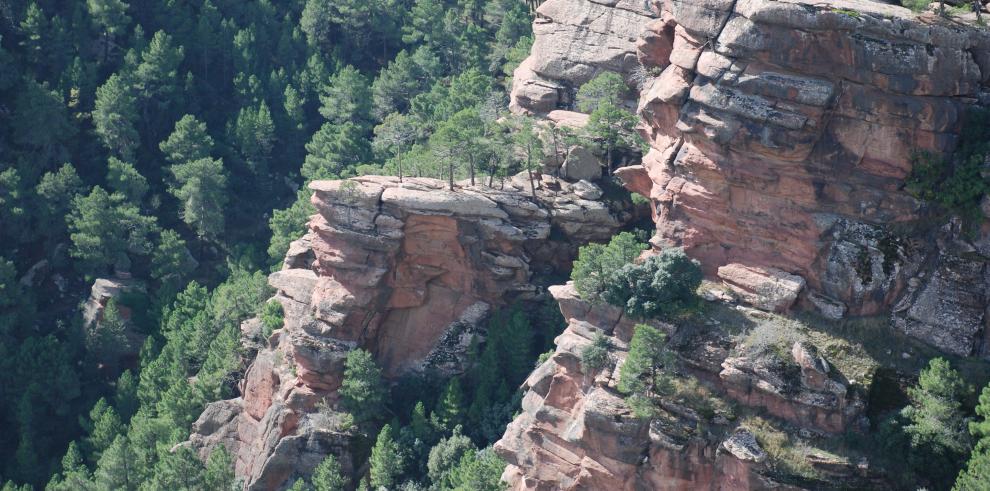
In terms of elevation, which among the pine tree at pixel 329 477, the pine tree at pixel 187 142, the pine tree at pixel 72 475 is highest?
the pine tree at pixel 187 142

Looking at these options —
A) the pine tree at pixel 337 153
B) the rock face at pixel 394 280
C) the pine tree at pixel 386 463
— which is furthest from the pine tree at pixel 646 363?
Answer: the pine tree at pixel 337 153

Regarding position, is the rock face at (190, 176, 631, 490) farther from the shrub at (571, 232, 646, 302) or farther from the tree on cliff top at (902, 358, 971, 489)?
the tree on cliff top at (902, 358, 971, 489)

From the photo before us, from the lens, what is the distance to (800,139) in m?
73.1

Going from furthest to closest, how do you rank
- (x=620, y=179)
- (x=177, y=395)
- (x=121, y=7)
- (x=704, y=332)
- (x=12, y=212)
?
(x=121, y=7), (x=12, y=212), (x=177, y=395), (x=620, y=179), (x=704, y=332)

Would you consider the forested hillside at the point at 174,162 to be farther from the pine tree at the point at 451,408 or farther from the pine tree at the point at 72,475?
the pine tree at the point at 451,408

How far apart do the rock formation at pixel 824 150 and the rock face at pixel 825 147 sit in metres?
0.07

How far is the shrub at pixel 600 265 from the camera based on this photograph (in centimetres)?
7788

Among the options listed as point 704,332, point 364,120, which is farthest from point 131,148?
point 704,332

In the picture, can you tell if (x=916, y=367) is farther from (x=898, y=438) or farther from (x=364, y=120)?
(x=364, y=120)

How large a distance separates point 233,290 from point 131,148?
21.4 meters

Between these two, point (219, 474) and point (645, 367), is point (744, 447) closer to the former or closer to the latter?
point (645, 367)

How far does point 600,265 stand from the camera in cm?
7838

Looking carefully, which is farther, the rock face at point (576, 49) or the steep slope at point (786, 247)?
the rock face at point (576, 49)

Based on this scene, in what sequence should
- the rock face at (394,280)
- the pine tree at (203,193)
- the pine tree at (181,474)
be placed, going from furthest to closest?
1. the pine tree at (203,193)
2. the pine tree at (181,474)
3. the rock face at (394,280)
